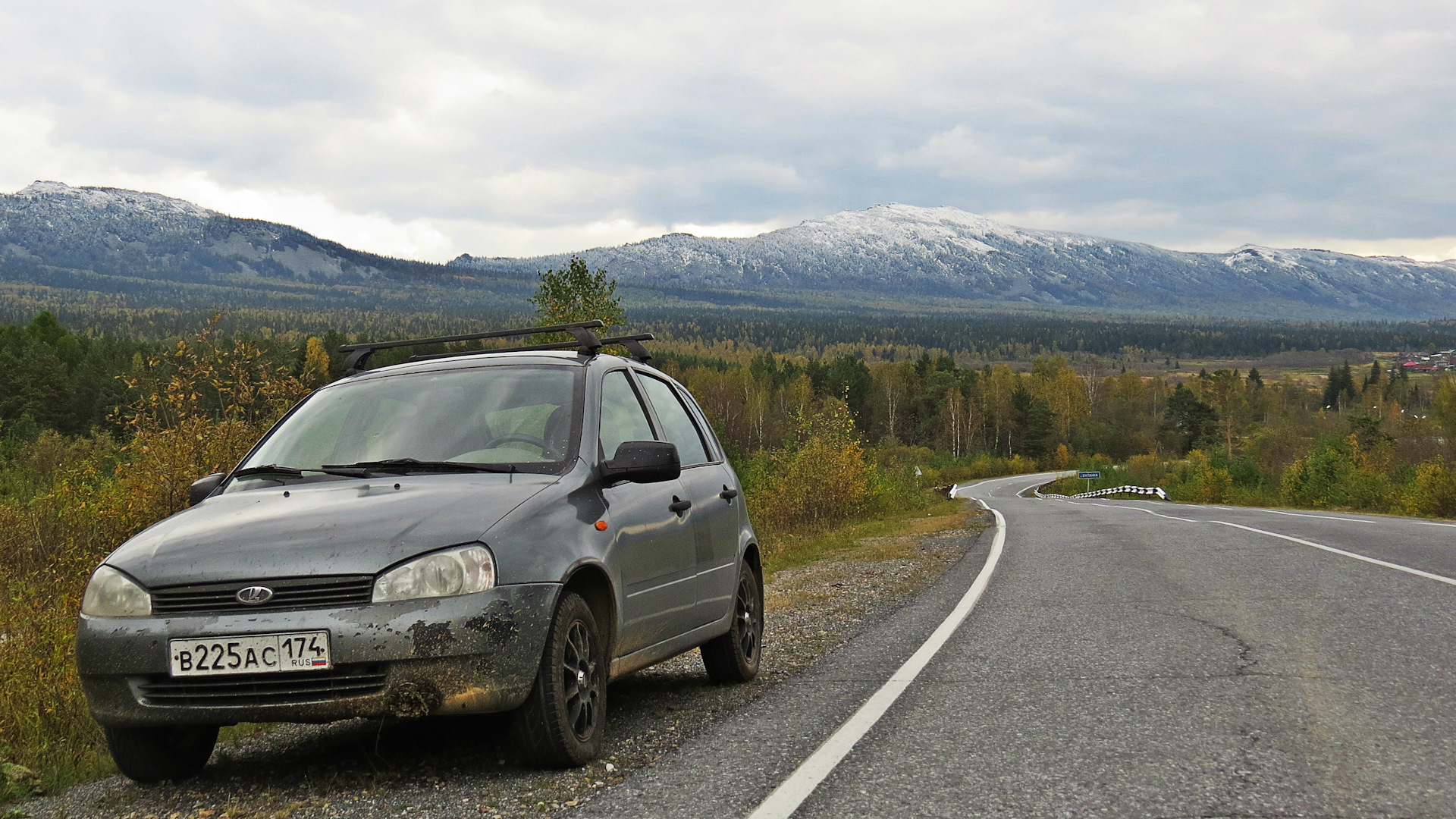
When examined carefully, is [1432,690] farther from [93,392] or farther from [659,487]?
[93,392]

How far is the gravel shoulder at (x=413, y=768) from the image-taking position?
13.0 feet

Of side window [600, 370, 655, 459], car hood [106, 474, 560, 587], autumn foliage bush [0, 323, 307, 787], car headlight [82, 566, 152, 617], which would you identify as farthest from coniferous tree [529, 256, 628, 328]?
car headlight [82, 566, 152, 617]

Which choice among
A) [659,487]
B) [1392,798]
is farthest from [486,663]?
[1392,798]

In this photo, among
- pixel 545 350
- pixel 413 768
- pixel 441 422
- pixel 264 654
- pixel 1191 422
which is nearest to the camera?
pixel 264 654

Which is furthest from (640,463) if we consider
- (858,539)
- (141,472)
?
(858,539)

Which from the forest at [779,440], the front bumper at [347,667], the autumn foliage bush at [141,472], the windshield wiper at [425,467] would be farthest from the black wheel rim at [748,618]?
the autumn foliage bush at [141,472]

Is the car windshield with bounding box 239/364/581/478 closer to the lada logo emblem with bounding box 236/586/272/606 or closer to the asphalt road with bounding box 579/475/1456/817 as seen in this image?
the lada logo emblem with bounding box 236/586/272/606

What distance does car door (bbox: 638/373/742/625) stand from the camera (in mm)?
5973

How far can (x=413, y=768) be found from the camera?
4.44 meters

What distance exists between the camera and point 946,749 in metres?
4.59

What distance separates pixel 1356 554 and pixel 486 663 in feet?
38.1

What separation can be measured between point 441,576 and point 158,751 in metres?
1.39

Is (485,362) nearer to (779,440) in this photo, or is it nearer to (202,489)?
(202,489)

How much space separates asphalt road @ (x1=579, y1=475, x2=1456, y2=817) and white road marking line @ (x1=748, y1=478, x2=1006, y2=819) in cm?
4
